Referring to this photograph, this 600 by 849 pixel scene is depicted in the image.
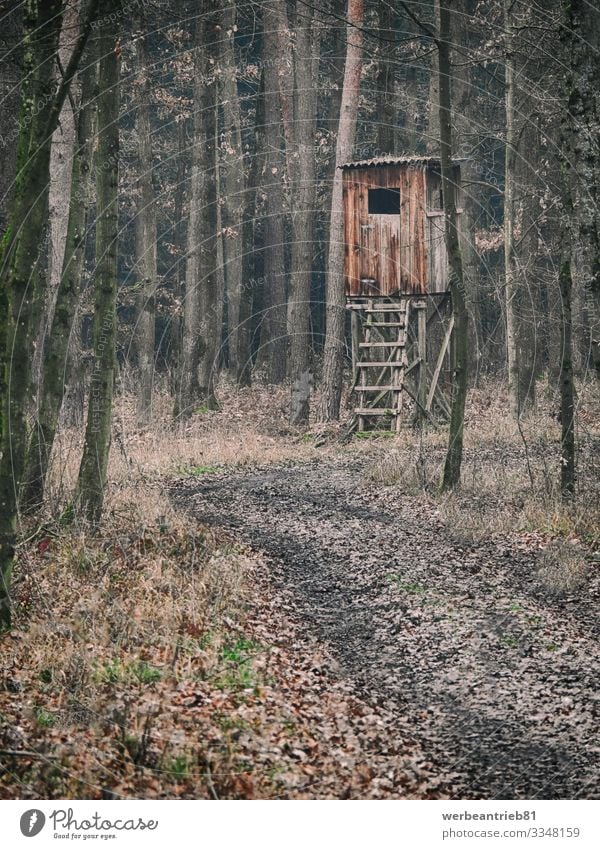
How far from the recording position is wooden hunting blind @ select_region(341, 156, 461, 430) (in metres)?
23.5

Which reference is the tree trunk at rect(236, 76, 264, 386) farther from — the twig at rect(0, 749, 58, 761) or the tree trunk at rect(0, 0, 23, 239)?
the twig at rect(0, 749, 58, 761)

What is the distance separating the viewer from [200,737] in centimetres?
714

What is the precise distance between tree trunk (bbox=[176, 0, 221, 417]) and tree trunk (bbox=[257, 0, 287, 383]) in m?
3.55

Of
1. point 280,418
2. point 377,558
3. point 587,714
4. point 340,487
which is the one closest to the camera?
point 587,714

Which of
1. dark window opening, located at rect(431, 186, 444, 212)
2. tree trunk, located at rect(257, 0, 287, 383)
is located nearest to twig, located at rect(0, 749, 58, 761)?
dark window opening, located at rect(431, 186, 444, 212)

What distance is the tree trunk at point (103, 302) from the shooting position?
11.9 meters

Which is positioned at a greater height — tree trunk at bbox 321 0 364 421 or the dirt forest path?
tree trunk at bbox 321 0 364 421

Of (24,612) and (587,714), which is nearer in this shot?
(587,714)

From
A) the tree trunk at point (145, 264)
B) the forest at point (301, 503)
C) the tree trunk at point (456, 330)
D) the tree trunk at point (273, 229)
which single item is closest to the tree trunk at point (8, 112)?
the forest at point (301, 503)

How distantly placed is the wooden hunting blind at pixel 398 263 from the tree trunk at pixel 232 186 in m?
4.38
